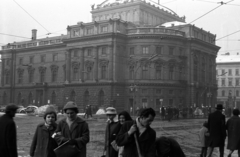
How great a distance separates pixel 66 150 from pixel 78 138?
33cm

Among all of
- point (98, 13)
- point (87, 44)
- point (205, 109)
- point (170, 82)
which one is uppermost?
point (98, 13)

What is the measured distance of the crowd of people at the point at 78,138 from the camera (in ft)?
16.6

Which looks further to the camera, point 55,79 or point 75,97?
point 55,79

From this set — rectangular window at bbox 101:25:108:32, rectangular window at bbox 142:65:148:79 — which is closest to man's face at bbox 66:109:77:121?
rectangular window at bbox 142:65:148:79

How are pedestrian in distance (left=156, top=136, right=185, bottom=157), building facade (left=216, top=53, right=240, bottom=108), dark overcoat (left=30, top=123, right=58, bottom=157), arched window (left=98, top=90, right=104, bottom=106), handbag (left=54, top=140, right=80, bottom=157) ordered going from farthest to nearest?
building facade (left=216, top=53, right=240, bottom=108) → arched window (left=98, top=90, right=104, bottom=106) → dark overcoat (left=30, top=123, right=58, bottom=157) → handbag (left=54, top=140, right=80, bottom=157) → pedestrian in distance (left=156, top=136, right=185, bottom=157)

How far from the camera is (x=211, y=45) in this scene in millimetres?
67000

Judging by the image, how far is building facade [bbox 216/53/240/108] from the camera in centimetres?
9444

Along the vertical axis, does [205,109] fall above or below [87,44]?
below

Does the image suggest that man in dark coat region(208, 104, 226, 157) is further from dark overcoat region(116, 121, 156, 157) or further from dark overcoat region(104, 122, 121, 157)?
dark overcoat region(116, 121, 156, 157)

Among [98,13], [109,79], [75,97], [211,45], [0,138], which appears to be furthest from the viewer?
[98,13]

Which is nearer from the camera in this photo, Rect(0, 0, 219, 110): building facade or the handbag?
the handbag

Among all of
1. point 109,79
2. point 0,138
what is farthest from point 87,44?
point 0,138

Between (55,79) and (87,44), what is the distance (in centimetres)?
1264

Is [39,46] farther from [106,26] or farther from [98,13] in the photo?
[106,26]
